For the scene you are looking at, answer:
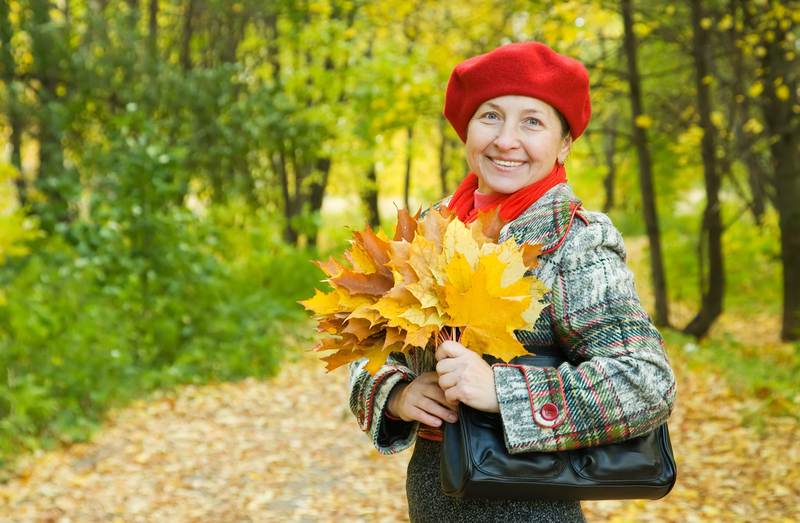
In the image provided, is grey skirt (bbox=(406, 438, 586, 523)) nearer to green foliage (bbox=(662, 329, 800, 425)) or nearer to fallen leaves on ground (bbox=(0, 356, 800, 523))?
fallen leaves on ground (bbox=(0, 356, 800, 523))

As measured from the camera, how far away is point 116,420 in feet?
17.5

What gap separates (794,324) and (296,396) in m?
5.30

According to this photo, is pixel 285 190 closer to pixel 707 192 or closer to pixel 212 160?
pixel 212 160

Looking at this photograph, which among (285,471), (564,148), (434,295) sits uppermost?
(564,148)

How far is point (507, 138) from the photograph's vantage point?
5.04 feet

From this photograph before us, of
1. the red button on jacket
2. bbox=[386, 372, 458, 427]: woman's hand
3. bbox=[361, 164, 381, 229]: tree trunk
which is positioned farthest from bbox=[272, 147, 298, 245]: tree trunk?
the red button on jacket

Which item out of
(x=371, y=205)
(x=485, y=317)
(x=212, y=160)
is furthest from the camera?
(x=371, y=205)

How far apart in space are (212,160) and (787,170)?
6.44 metres

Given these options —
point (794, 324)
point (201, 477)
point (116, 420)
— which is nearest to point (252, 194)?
point (116, 420)

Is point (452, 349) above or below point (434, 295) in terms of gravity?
below

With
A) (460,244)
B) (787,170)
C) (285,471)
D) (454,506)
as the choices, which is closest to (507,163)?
(460,244)

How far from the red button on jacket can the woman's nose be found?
58 centimetres

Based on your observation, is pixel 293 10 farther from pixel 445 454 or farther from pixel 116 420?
pixel 445 454

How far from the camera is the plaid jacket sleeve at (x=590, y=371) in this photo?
1314mm
